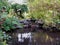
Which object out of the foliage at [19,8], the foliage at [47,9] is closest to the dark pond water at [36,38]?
the foliage at [47,9]

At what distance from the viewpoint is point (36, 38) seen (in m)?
9.89

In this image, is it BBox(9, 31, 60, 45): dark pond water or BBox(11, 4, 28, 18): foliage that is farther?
BBox(11, 4, 28, 18): foliage

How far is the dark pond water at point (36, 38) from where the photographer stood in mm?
9192

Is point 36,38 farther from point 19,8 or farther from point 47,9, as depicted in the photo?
point 19,8

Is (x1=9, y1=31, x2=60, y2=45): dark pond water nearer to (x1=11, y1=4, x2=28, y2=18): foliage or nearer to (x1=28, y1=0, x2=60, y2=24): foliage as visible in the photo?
(x1=28, y1=0, x2=60, y2=24): foliage

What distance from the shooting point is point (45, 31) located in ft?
37.1

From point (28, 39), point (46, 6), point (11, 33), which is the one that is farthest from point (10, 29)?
point (46, 6)

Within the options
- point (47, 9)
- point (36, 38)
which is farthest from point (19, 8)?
point (36, 38)

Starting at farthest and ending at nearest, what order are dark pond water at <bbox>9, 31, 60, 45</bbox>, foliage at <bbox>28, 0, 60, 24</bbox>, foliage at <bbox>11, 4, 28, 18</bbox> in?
foliage at <bbox>11, 4, 28, 18</bbox>, foliage at <bbox>28, 0, 60, 24</bbox>, dark pond water at <bbox>9, 31, 60, 45</bbox>

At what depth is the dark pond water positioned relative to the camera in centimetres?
919

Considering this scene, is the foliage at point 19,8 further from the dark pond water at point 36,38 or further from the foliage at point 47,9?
the dark pond water at point 36,38

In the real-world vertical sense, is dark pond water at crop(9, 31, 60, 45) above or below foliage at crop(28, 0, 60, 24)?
below

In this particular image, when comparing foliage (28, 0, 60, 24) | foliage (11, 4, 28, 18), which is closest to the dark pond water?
foliage (28, 0, 60, 24)

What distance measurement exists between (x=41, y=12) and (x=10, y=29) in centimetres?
197
